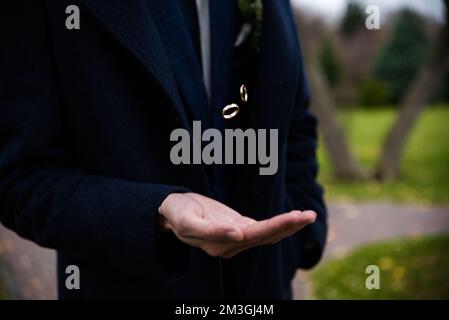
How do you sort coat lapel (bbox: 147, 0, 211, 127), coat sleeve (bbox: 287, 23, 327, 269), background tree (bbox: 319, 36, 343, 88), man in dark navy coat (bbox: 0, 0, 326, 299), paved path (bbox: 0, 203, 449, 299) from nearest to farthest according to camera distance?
man in dark navy coat (bbox: 0, 0, 326, 299) < coat lapel (bbox: 147, 0, 211, 127) < coat sleeve (bbox: 287, 23, 327, 269) < paved path (bbox: 0, 203, 449, 299) < background tree (bbox: 319, 36, 343, 88)

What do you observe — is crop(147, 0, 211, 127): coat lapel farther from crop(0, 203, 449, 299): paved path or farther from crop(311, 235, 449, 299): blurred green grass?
crop(311, 235, 449, 299): blurred green grass

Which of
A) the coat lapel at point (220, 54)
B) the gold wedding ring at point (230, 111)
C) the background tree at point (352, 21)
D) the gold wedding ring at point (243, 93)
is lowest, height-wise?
the gold wedding ring at point (230, 111)

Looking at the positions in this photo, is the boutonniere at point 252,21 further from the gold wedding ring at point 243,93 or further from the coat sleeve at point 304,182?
the coat sleeve at point 304,182

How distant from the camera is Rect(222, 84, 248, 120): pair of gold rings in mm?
1346

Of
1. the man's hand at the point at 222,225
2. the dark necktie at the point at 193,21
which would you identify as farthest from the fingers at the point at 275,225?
the dark necktie at the point at 193,21

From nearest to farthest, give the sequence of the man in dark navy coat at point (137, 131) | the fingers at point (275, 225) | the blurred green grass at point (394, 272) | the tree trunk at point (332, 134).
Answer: the fingers at point (275, 225)
the man in dark navy coat at point (137, 131)
the blurred green grass at point (394, 272)
the tree trunk at point (332, 134)

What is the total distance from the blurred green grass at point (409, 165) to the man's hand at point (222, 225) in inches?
322

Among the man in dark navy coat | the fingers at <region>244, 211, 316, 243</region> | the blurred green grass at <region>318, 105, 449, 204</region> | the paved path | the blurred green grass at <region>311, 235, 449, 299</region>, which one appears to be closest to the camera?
the fingers at <region>244, 211, 316, 243</region>

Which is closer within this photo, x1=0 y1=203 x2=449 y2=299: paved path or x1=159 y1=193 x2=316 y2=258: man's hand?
x1=159 y1=193 x2=316 y2=258: man's hand

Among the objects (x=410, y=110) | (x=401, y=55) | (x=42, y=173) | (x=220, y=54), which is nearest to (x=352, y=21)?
(x=410, y=110)

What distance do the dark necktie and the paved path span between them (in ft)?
9.90

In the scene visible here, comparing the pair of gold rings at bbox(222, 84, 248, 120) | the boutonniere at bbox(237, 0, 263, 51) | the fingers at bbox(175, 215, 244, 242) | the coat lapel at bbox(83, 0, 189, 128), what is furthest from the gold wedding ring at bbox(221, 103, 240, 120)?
the fingers at bbox(175, 215, 244, 242)

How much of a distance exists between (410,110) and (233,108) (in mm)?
9263

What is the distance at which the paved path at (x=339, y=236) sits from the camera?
4547mm
